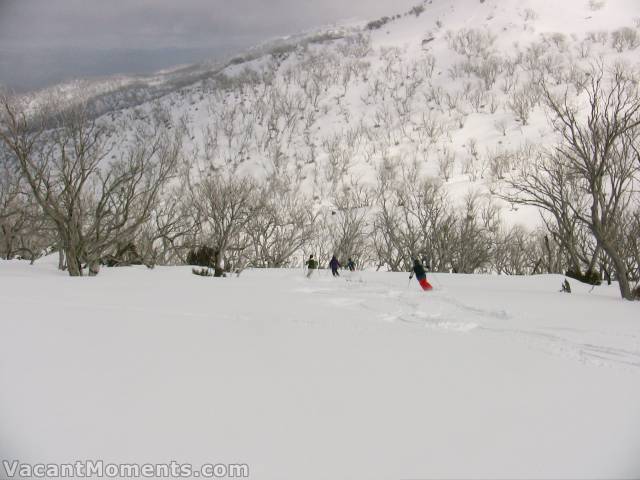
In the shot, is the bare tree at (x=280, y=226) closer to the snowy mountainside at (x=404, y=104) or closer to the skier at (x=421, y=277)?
the snowy mountainside at (x=404, y=104)

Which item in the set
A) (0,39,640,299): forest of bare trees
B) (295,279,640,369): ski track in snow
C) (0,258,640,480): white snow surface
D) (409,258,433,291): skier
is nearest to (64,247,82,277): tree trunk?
(0,39,640,299): forest of bare trees

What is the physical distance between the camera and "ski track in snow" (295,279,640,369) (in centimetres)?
491

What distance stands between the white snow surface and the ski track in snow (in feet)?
0.18

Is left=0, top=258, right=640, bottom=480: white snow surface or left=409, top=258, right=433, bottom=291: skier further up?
left=0, top=258, right=640, bottom=480: white snow surface

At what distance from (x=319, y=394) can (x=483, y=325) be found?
183 inches

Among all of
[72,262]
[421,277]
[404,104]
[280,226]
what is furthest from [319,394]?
[404,104]

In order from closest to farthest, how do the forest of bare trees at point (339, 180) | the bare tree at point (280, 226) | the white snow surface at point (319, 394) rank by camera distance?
the white snow surface at point (319, 394)
the forest of bare trees at point (339, 180)
the bare tree at point (280, 226)

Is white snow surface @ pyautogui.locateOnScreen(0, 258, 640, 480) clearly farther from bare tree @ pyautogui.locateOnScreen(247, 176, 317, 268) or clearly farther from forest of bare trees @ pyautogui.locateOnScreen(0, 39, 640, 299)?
bare tree @ pyautogui.locateOnScreen(247, 176, 317, 268)

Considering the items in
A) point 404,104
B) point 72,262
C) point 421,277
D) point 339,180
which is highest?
point 404,104

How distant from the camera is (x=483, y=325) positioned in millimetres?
6820

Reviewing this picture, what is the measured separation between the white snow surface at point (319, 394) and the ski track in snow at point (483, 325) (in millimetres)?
54

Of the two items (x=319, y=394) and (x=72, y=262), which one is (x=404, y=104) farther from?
(x=319, y=394)

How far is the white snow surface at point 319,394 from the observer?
7.92ft

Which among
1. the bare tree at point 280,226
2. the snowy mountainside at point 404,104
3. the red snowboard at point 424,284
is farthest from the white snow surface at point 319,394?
the snowy mountainside at point 404,104
